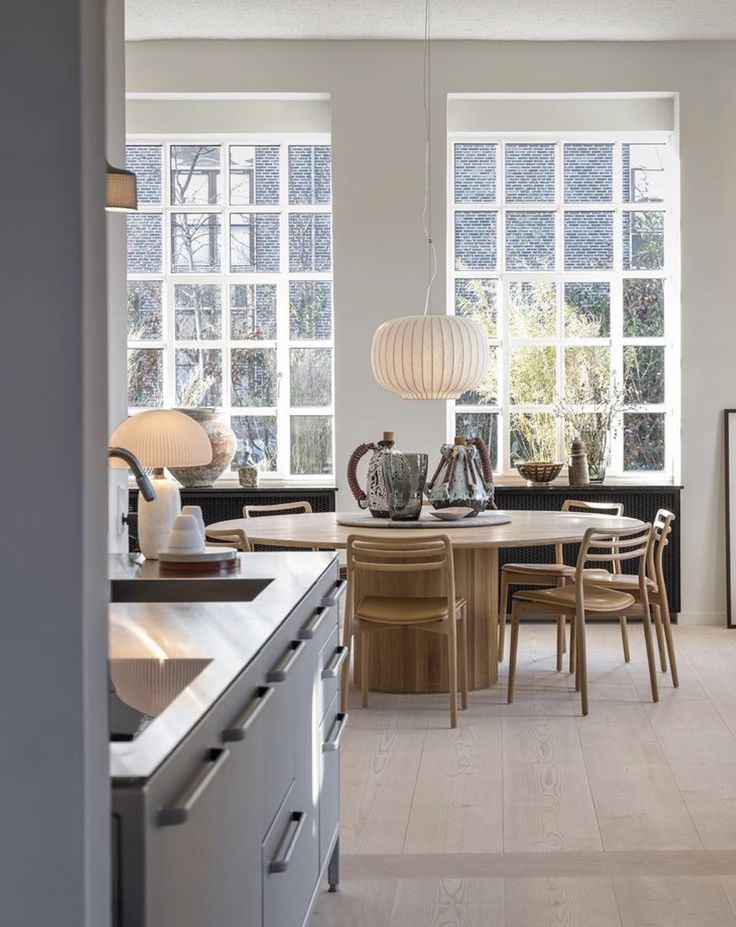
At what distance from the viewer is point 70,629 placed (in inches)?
38.8

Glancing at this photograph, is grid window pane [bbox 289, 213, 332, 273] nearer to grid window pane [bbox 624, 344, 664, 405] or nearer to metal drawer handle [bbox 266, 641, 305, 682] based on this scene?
grid window pane [bbox 624, 344, 664, 405]

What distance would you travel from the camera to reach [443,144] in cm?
732

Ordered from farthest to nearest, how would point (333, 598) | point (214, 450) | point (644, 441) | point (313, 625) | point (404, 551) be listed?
point (644, 441) → point (214, 450) → point (404, 551) → point (333, 598) → point (313, 625)

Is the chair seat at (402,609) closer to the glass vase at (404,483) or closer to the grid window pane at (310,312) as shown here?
the glass vase at (404,483)

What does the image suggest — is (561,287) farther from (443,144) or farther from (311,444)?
(311,444)

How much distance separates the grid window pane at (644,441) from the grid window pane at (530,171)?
1550mm

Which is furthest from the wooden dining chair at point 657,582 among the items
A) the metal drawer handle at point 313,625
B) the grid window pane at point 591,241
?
the metal drawer handle at point 313,625

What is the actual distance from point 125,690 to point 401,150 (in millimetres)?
6045

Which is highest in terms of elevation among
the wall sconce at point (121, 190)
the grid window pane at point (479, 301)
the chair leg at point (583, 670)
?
the grid window pane at point (479, 301)

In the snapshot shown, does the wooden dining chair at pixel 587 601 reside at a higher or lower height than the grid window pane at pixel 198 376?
lower

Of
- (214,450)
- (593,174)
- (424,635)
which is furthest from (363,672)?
(593,174)

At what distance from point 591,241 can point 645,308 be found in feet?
1.85

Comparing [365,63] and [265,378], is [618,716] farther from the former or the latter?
[365,63]

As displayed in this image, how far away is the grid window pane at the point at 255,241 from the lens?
7688mm
